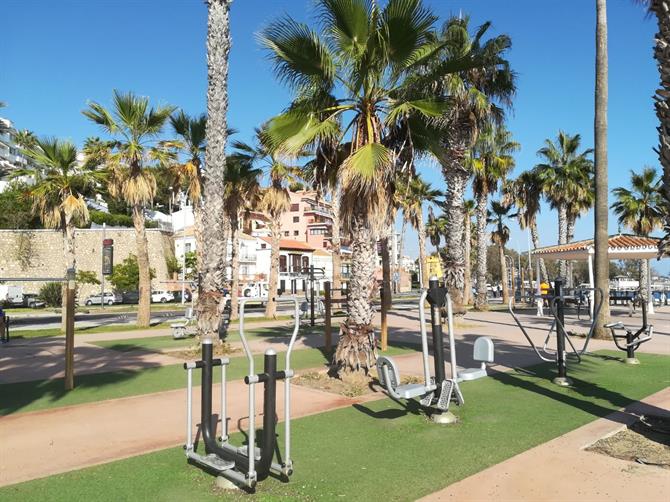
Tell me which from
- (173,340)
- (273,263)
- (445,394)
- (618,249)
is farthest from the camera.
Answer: (273,263)

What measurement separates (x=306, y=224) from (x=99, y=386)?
89167 mm

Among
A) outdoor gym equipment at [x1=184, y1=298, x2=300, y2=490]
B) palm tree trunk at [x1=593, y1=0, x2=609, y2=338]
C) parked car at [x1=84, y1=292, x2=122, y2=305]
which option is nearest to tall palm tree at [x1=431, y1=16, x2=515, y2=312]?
palm tree trunk at [x1=593, y1=0, x2=609, y2=338]

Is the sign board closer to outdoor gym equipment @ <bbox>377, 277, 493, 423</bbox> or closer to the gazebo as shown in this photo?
outdoor gym equipment @ <bbox>377, 277, 493, 423</bbox>

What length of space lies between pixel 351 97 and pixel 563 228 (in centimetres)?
2905

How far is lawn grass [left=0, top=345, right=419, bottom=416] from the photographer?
7.81 meters

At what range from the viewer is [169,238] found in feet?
210

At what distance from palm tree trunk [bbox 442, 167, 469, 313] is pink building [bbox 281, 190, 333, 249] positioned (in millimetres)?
76337

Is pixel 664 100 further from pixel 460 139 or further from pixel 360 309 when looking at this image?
pixel 460 139

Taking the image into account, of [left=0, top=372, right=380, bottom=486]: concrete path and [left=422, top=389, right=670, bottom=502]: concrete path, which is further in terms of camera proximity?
[left=0, top=372, right=380, bottom=486]: concrete path

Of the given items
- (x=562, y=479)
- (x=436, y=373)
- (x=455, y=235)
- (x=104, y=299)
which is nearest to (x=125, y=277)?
(x=104, y=299)

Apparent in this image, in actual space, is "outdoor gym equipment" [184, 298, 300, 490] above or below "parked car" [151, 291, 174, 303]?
above

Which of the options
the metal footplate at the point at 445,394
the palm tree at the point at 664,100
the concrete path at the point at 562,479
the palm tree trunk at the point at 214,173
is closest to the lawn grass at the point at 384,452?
the concrete path at the point at 562,479

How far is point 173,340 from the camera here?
52.6ft

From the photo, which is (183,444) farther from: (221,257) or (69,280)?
(221,257)
